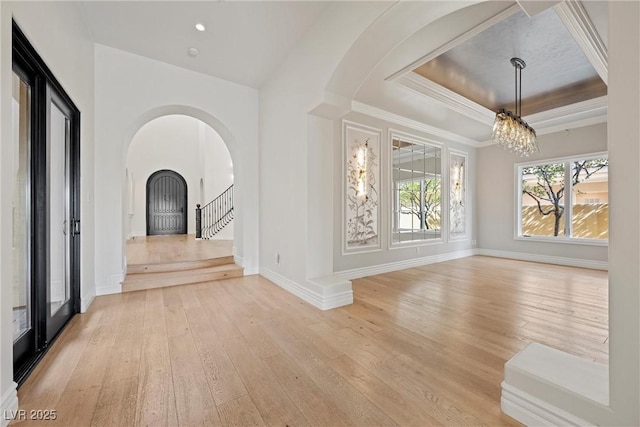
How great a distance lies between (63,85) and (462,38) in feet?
12.8

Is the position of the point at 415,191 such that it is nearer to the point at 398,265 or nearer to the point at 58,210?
the point at 398,265

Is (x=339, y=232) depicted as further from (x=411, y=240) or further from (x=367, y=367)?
(x=367, y=367)

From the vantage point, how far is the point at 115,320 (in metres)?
2.60

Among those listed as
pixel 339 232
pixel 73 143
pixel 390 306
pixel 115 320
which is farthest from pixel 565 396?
pixel 73 143

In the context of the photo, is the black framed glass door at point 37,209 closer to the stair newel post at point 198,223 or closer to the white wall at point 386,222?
the white wall at point 386,222

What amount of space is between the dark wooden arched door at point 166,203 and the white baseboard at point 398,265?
27.5 ft

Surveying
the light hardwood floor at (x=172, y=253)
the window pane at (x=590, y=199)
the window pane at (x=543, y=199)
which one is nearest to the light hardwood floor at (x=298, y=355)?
the light hardwood floor at (x=172, y=253)

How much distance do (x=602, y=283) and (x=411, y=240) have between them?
9.22 ft

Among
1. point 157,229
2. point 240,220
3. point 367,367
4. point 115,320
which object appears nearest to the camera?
point 367,367

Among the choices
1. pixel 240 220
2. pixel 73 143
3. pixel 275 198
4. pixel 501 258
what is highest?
pixel 73 143

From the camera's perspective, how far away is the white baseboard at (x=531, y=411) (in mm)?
1191

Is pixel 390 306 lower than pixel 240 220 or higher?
lower

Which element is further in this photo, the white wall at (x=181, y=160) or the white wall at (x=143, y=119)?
the white wall at (x=181, y=160)

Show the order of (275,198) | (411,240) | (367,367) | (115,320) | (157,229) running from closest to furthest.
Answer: (367,367)
(115,320)
(275,198)
(411,240)
(157,229)
